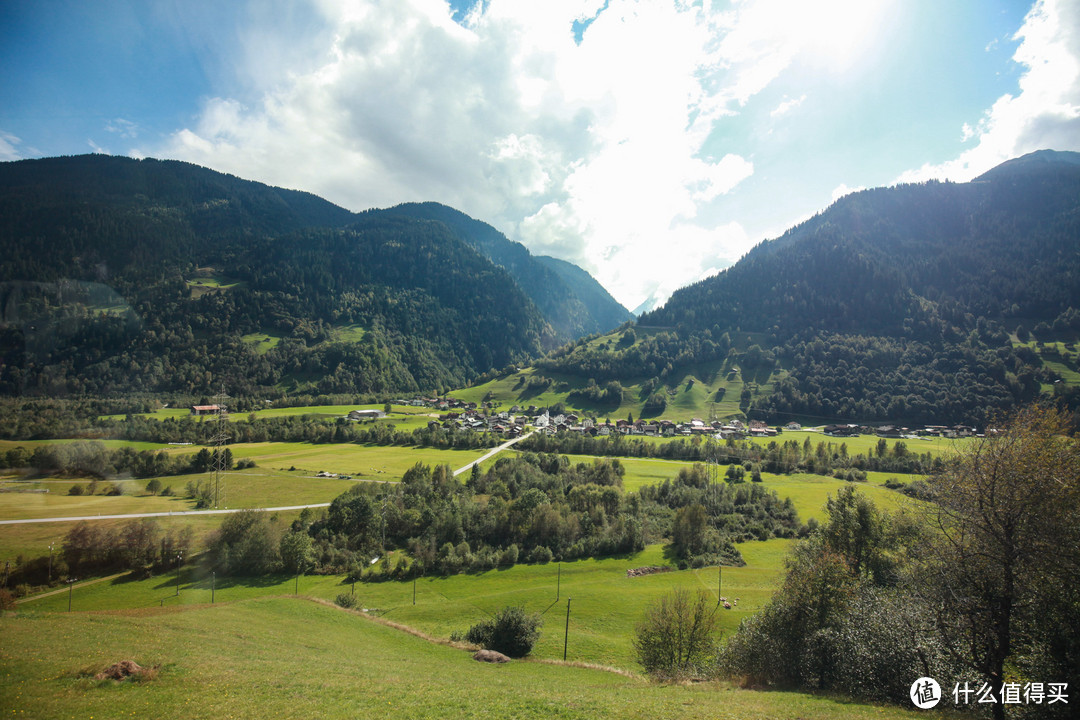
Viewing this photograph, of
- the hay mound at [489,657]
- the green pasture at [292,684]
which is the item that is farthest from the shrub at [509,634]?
the green pasture at [292,684]

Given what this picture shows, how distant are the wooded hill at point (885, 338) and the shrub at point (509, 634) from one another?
383 feet

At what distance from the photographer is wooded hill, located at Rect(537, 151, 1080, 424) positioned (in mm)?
123688

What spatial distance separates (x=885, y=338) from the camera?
6009 inches

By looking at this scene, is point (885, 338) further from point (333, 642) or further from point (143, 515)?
point (143, 515)

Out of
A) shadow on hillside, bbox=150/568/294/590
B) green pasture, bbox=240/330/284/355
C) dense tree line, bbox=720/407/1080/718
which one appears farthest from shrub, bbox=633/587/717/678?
green pasture, bbox=240/330/284/355

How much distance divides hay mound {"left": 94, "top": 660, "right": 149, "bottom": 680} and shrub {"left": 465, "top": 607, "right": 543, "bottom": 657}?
68.0 feet

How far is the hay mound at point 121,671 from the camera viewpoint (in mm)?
14719

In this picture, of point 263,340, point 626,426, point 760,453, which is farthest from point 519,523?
point 263,340

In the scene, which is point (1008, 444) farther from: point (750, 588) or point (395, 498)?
point (395, 498)

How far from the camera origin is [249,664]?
19.4m

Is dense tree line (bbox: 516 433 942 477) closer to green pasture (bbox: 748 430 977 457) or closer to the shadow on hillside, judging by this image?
green pasture (bbox: 748 430 977 457)

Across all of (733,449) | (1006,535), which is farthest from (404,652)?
(733,449)

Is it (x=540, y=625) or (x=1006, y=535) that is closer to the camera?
(x=1006, y=535)

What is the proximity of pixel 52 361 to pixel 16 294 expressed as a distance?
2406cm
